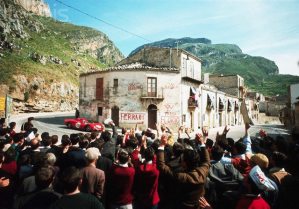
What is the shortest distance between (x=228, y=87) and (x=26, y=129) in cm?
5605

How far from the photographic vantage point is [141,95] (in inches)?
1180

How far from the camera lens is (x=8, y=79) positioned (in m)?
44.1

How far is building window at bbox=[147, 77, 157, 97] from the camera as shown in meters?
30.2

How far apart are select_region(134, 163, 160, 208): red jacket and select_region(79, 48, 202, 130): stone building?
25.0m

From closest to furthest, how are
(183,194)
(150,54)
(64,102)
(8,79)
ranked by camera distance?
(183,194) → (150,54) → (8,79) → (64,102)

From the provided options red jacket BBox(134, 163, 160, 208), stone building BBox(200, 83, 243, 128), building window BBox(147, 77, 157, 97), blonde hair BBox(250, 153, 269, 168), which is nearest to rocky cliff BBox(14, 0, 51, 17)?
stone building BBox(200, 83, 243, 128)

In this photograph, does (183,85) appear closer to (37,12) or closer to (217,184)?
Answer: (217,184)

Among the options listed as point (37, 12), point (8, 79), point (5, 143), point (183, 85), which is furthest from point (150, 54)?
point (37, 12)

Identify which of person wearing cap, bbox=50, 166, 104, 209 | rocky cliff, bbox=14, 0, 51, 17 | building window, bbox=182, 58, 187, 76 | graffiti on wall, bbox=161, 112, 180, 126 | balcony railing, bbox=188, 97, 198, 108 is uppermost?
rocky cliff, bbox=14, 0, 51, 17

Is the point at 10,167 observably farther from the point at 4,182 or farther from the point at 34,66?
the point at 34,66

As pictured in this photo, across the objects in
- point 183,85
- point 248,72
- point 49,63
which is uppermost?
point 248,72

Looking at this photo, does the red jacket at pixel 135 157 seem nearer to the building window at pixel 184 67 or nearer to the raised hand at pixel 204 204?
the raised hand at pixel 204 204

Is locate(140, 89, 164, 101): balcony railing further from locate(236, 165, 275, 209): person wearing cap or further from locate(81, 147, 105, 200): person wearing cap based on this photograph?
locate(236, 165, 275, 209): person wearing cap

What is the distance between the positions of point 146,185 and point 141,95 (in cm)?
2553
